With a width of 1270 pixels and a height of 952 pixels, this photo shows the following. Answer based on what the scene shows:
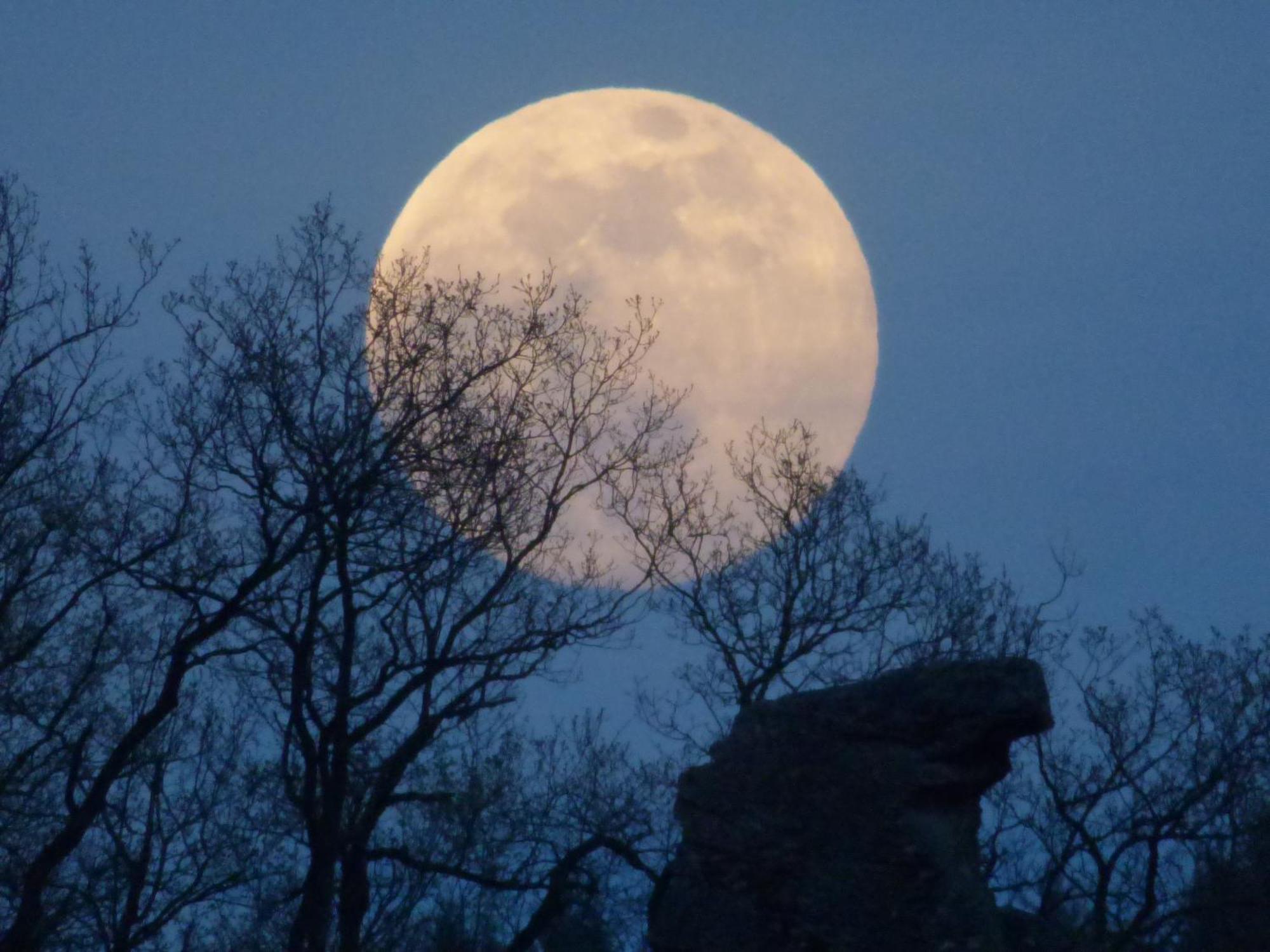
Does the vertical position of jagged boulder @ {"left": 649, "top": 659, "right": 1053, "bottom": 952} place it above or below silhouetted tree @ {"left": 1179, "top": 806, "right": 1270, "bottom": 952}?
below

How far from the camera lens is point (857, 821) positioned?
9789mm

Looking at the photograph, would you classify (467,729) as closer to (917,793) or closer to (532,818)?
(532,818)

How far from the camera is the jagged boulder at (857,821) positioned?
941 cm

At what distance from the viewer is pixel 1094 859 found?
18.0 m

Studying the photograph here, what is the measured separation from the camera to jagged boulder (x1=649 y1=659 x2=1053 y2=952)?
941 centimetres

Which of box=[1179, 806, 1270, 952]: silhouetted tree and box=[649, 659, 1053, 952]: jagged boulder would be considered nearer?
box=[649, 659, 1053, 952]: jagged boulder

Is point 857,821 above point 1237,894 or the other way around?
the other way around

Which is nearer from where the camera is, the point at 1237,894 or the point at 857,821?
the point at 857,821

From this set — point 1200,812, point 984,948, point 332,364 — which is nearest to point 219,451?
point 332,364

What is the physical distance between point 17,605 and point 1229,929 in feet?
54.8

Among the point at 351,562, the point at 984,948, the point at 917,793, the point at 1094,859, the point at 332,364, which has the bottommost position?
the point at 984,948

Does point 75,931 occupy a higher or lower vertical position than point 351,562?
lower

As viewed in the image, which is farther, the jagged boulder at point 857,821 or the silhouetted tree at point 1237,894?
the silhouetted tree at point 1237,894

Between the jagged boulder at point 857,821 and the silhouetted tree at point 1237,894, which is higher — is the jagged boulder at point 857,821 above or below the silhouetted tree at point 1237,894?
below
